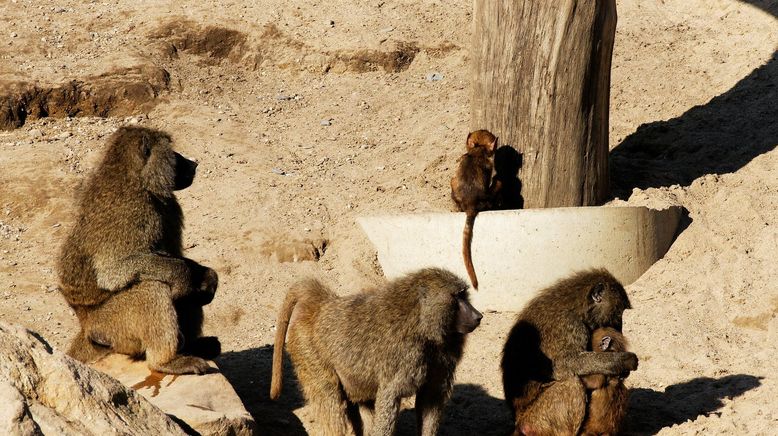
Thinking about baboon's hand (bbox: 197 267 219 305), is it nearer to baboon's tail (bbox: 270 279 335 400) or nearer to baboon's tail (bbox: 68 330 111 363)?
baboon's tail (bbox: 270 279 335 400)

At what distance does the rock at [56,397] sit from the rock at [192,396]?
884 millimetres

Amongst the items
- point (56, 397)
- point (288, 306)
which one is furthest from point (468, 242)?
point (56, 397)

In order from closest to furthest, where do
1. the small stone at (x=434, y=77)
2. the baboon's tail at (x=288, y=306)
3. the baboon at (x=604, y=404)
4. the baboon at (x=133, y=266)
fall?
the baboon at (x=604, y=404) → the baboon's tail at (x=288, y=306) → the baboon at (x=133, y=266) → the small stone at (x=434, y=77)

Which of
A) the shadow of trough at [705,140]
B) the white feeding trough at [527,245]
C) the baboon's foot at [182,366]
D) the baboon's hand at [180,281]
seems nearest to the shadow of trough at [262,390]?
the baboon's foot at [182,366]

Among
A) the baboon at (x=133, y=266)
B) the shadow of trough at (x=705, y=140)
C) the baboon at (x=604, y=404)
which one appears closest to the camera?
the baboon at (x=604, y=404)

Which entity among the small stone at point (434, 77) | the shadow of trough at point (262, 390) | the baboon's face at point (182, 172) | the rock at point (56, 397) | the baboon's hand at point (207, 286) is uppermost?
the small stone at point (434, 77)

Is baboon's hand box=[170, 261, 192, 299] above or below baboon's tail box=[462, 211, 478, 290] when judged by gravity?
below

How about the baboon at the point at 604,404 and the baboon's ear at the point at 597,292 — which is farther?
the baboon's ear at the point at 597,292

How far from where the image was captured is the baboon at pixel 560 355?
6.52 meters

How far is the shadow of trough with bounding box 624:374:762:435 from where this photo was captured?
7.07m

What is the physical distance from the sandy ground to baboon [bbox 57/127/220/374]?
97 cm

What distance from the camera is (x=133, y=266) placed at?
22.4 feet

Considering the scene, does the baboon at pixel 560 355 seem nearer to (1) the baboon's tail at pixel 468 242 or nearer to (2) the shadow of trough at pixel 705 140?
(1) the baboon's tail at pixel 468 242

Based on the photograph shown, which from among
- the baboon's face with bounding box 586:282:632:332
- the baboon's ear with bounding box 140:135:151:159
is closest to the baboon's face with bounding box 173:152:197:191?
the baboon's ear with bounding box 140:135:151:159
